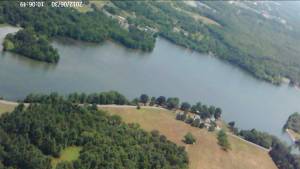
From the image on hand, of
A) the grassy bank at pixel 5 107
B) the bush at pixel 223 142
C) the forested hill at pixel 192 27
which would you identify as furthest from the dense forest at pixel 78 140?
the forested hill at pixel 192 27

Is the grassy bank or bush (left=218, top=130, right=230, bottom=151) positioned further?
bush (left=218, top=130, right=230, bottom=151)

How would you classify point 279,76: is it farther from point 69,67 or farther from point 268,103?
point 69,67

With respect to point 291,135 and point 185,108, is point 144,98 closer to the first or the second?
point 185,108

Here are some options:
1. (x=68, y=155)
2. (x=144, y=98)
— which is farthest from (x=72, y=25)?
(x=68, y=155)

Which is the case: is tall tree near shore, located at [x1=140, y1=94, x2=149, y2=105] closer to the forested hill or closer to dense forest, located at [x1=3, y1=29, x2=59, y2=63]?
dense forest, located at [x1=3, y1=29, x2=59, y2=63]

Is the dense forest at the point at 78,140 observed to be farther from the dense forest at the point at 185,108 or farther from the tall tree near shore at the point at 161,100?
the tall tree near shore at the point at 161,100

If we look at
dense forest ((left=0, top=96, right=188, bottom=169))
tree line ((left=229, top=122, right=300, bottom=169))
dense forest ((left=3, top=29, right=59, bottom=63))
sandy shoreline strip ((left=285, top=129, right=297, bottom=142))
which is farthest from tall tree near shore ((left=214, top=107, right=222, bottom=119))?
dense forest ((left=3, top=29, right=59, bottom=63))

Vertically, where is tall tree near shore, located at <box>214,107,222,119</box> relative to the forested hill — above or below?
above
